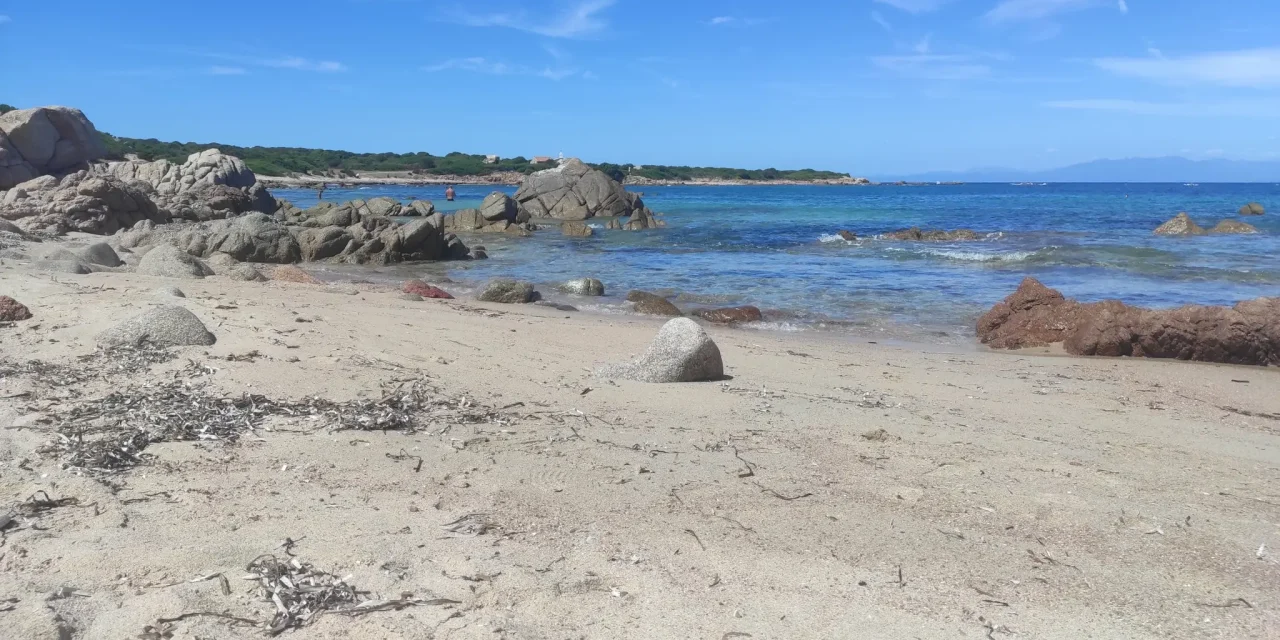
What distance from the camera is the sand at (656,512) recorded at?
3.14m

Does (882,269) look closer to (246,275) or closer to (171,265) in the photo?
(246,275)

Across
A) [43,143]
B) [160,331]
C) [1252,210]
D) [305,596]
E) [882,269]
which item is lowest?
[882,269]

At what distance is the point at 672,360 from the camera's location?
22.8 ft

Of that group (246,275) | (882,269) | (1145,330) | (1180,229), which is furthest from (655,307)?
(1180,229)

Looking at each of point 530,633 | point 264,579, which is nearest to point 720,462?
point 530,633

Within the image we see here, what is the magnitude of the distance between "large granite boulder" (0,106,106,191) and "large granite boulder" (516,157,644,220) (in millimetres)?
17633

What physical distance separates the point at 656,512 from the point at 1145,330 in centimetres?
788

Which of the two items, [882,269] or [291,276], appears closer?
[291,276]

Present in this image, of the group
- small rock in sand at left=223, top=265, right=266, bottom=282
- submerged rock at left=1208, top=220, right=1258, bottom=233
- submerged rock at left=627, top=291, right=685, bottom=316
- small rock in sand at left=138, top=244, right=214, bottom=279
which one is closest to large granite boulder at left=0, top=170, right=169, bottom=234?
small rock in sand at left=138, top=244, right=214, bottom=279

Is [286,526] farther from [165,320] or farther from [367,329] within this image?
[367,329]

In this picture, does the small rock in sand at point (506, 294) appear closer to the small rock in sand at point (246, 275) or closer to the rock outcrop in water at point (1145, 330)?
the small rock in sand at point (246, 275)

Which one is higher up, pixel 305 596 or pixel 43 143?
pixel 43 143

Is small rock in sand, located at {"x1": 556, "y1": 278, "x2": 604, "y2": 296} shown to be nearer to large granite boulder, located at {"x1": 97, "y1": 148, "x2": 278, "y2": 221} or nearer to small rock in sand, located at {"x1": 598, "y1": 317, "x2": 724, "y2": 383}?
small rock in sand, located at {"x1": 598, "y1": 317, "x2": 724, "y2": 383}

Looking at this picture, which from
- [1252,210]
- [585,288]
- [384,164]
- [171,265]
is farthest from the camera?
[384,164]
